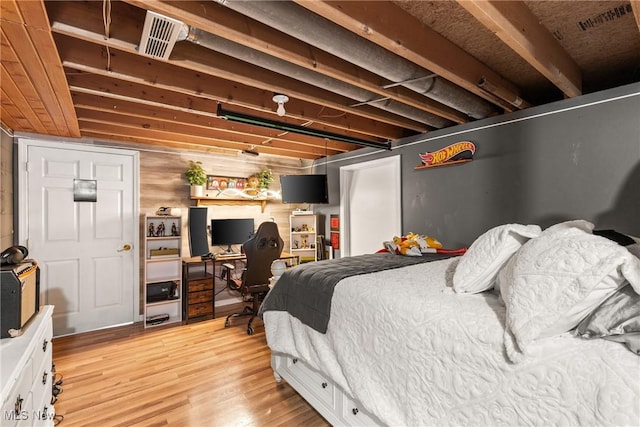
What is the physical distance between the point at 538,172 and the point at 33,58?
142 inches

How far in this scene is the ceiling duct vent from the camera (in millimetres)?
1430

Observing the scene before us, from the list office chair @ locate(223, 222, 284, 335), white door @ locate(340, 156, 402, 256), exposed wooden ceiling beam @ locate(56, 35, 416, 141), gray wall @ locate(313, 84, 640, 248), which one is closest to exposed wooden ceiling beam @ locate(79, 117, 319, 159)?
white door @ locate(340, 156, 402, 256)

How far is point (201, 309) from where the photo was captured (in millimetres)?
3961

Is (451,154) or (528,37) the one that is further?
(451,154)

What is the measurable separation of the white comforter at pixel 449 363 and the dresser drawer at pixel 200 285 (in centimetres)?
237

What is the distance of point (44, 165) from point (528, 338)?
4.57 meters

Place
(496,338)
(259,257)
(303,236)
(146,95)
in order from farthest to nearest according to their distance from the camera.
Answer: (303,236) → (259,257) → (146,95) → (496,338)

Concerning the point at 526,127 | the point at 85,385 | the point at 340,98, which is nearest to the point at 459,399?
the point at 340,98

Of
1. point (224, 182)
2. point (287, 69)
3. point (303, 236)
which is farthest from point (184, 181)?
point (287, 69)

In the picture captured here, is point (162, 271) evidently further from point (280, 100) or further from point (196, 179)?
point (280, 100)

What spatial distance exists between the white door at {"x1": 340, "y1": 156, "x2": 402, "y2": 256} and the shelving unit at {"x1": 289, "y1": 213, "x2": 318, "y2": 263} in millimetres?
490

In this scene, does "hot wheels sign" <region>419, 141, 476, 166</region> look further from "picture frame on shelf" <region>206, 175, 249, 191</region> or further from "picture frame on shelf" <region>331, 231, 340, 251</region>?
"picture frame on shelf" <region>206, 175, 249, 191</region>

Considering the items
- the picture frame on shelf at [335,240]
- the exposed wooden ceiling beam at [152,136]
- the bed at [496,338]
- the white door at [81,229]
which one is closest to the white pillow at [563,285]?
the bed at [496,338]

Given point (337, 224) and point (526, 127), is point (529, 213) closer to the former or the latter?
point (526, 127)
